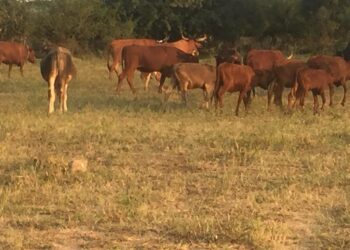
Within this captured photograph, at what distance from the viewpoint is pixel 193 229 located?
6.52 metres

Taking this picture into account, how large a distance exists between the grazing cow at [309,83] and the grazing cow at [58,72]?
15.2ft

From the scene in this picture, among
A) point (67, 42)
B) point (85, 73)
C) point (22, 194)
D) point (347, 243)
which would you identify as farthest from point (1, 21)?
point (347, 243)

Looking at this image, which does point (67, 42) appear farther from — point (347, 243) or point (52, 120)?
point (347, 243)

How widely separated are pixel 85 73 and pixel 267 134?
14.5 m

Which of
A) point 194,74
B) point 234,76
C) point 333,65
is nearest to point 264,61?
point 333,65

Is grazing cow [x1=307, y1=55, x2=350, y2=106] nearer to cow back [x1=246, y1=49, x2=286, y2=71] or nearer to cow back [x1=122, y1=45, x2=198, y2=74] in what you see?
cow back [x1=246, y1=49, x2=286, y2=71]

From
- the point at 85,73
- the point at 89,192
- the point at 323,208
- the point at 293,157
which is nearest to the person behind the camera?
the point at 323,208

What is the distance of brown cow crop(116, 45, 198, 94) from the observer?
18.9 meters

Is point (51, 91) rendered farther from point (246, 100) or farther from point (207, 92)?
point (246, 100)

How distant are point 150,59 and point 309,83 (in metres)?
5.37

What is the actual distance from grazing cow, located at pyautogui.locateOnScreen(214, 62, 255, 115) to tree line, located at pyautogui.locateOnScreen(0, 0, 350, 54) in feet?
65.4

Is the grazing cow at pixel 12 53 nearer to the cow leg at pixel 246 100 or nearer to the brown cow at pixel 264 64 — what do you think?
the brown cow at pixel 264 64

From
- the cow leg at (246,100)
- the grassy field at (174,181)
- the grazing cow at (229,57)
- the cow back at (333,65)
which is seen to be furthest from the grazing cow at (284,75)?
the grazing cow at (229,57)

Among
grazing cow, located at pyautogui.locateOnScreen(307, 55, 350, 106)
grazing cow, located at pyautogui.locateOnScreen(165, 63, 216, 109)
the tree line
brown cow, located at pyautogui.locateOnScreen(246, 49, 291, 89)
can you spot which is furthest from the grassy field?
the tree line
